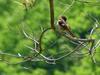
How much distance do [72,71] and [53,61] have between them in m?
11.5

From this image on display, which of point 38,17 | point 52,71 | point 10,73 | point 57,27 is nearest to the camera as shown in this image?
point 57,27

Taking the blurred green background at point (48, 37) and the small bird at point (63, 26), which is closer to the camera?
the small bird at point (63, 26)

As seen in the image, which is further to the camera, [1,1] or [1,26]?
[1,1]

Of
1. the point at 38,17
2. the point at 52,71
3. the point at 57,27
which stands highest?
the point at 57,27

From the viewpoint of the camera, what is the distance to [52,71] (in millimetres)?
19109

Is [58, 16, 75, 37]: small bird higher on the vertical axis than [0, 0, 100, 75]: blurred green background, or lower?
higher

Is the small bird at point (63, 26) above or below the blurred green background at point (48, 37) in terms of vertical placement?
above

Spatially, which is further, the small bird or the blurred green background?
the blurred green background

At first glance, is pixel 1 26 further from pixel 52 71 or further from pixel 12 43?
pixel 52 71

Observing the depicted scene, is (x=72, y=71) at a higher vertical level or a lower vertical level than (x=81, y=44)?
lower

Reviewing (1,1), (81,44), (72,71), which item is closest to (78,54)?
(81,44)

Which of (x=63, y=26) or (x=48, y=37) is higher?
(x=63, y=26)

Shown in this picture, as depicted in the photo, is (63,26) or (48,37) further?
(48,37)

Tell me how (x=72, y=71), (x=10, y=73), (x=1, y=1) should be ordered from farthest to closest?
1. (x=1, y=1)
2. (x=10, y=73)
3. (x=72, y=71)
